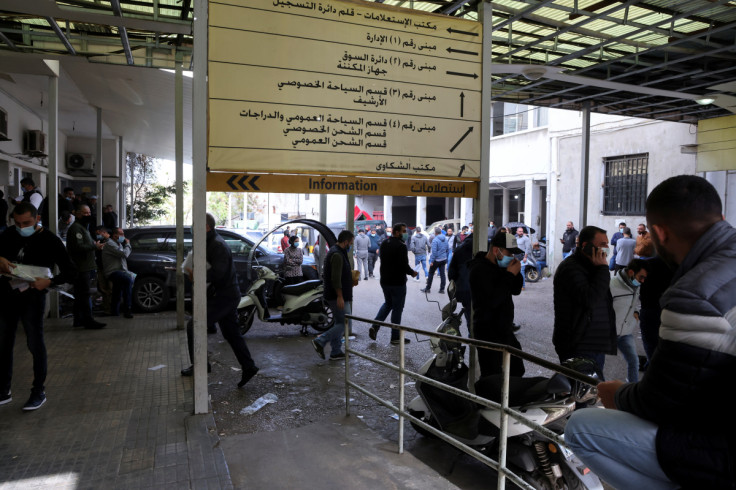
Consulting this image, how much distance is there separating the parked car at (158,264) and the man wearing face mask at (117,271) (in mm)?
786

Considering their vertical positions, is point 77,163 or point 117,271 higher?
point 77,163

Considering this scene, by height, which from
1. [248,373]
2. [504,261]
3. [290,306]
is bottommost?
[248,373]

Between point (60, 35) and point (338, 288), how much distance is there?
5553mm

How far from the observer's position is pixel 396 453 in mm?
4164

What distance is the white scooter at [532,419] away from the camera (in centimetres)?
338

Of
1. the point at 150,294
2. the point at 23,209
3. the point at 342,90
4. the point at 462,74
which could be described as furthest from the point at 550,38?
the point at 150,294

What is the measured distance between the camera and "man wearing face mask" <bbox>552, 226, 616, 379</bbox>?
4.17 m

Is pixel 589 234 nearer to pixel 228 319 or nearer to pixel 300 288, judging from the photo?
pixel 228 319

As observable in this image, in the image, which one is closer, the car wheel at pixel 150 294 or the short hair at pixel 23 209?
the short hair at pixel 23 209

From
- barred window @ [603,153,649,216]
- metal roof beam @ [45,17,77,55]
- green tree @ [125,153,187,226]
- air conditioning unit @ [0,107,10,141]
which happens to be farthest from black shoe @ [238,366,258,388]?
green tree @ [125,153,187,226]

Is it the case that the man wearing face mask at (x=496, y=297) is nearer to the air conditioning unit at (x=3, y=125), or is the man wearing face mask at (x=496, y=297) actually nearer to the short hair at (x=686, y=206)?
the short hair at (x=686, y=206)

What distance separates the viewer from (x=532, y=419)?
3.34 meters

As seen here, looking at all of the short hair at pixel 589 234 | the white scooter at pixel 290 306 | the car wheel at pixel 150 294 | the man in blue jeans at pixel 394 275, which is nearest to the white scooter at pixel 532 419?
the short hair at pixel 589 234

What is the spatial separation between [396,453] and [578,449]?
2489 mm
